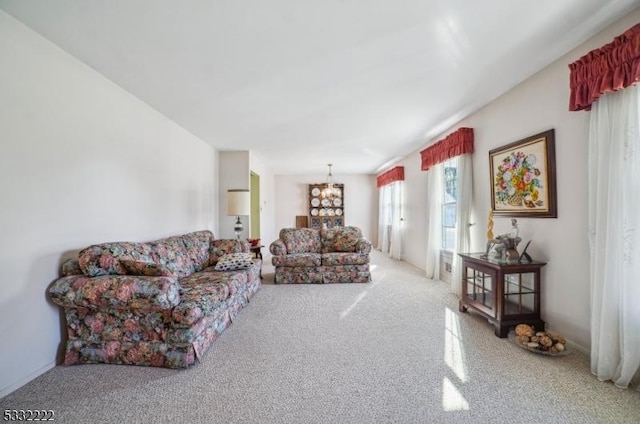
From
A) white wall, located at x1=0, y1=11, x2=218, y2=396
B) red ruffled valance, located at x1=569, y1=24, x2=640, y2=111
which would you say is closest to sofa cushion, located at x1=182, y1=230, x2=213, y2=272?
white wall, located at x1=0, y1=11, x2=218, y2=396

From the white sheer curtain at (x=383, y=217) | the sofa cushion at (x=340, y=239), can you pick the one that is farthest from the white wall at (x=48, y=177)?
the white sheer curtain at (x=383, y=217)

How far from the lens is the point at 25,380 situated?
69.8 inches

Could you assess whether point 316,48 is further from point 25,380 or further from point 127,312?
point 25,380

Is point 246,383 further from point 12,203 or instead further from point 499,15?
point 499,15

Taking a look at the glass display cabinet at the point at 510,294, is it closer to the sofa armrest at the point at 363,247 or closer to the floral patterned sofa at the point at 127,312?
the sofa armrest at the point at 363,247

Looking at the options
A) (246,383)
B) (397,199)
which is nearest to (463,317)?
(246,383)

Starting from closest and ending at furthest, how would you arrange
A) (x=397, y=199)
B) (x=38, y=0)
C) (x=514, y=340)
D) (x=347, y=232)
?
(x=38, y=0)
(x=514, y=340)
(x=347, y=232)
(x=397, y=199)

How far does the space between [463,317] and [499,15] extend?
2.69 m

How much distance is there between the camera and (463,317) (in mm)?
2848

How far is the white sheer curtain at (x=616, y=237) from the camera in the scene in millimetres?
1656

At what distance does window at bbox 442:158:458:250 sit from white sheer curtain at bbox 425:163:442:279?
0.30 ft

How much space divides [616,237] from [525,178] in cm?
102

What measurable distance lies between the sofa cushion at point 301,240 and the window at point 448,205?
7.11ft

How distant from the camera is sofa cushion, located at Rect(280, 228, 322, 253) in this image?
15.5 ft
